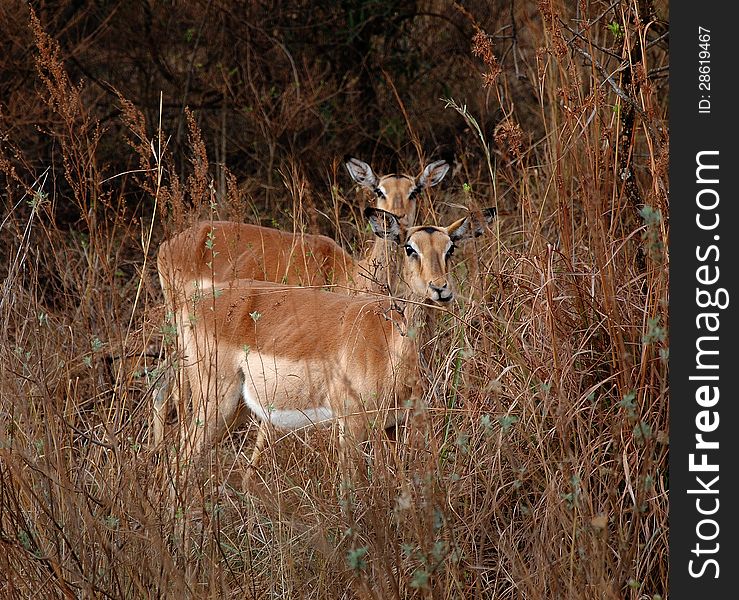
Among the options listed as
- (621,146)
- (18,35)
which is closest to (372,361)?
(621,146)

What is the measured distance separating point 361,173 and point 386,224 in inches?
107

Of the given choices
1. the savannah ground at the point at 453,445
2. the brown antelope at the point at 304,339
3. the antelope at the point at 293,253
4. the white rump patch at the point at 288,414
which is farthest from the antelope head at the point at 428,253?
the antelope at the point at 293,253

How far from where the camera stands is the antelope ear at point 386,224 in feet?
16.2

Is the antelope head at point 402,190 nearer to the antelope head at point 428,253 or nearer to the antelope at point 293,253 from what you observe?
the antelope at point 293,253

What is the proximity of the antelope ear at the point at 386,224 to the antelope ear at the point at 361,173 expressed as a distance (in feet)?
7.97

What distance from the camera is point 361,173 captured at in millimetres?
7645

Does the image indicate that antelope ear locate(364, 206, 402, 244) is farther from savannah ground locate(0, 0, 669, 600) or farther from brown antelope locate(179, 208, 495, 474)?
savannah ground locate(0, 0, 669, 600)

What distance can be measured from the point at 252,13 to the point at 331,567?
23.1 feet

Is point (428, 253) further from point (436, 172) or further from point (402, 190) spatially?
point (436, 172)

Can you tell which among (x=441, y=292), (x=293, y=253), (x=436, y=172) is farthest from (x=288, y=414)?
(x=436, y=172)

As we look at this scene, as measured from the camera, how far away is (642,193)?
12.8ft

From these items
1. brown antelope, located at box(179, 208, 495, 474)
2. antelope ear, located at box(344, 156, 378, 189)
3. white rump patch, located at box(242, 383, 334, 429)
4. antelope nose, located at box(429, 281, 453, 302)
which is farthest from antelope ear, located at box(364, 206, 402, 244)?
antelope ear, located at box(344, 156, 378, 189)

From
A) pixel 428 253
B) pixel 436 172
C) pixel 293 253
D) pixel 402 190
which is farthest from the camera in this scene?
pixel 436 172

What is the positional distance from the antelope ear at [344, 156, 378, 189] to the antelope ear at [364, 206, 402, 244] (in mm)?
2430
